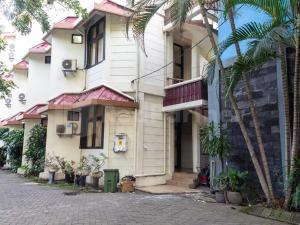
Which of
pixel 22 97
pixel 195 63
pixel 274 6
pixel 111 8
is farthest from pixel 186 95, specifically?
pixel 22 97

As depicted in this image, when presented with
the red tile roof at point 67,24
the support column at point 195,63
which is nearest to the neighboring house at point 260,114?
the support column at point 195,63

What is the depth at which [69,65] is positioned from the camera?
14508mm

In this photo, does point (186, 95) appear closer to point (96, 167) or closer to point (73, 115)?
point (96, 167)

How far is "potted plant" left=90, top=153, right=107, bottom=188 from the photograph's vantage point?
38.9ft

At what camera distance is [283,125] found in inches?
320

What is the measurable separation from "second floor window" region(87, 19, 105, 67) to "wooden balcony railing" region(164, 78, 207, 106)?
307cm

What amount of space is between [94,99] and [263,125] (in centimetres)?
590

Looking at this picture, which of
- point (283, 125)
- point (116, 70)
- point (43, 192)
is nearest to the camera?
point (283, 125)

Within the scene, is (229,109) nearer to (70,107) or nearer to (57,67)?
(70,107)

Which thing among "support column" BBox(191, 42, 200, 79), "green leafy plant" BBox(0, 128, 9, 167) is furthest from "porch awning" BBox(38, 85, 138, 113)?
"green leafy plant" BBox(0, 128, 9, 167)

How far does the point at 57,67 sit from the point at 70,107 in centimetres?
264

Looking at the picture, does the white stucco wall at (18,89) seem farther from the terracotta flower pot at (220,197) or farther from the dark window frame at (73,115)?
the terracotta flower pot at (220,197)

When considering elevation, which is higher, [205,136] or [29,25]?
[29,25]

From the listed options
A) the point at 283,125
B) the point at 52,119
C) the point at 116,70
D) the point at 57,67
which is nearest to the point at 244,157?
the point at 283,125
